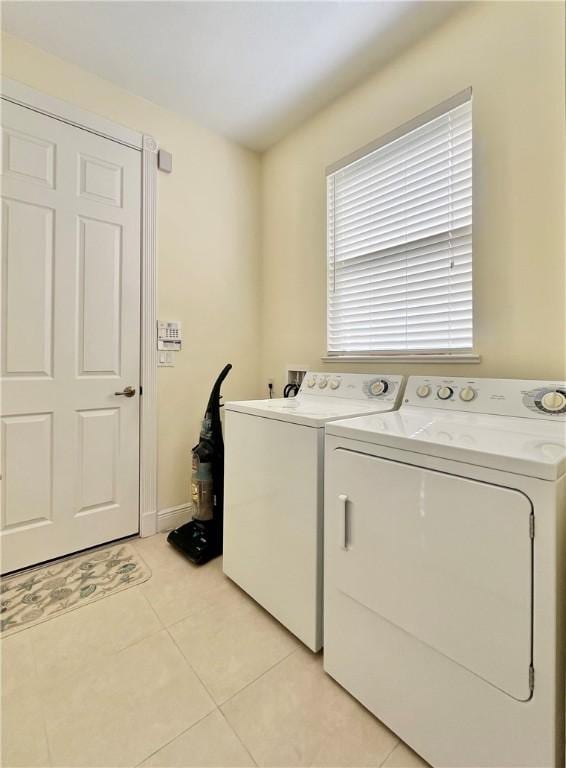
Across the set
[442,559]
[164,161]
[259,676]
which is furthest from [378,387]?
[164,161]

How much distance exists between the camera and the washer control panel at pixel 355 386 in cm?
163

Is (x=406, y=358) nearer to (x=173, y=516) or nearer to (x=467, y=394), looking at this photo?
A: (x=467, y=394)

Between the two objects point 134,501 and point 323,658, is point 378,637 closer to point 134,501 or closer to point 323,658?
point 323,658

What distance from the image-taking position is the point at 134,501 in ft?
6.96

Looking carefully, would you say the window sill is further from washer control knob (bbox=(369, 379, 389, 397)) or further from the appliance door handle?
the appliance door handle

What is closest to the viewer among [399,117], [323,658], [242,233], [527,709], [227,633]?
[527,709]

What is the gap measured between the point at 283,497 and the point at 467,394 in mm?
831

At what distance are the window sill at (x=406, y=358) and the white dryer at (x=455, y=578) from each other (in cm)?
30

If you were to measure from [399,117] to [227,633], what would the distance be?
8.24ft

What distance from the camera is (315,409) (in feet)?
4.95

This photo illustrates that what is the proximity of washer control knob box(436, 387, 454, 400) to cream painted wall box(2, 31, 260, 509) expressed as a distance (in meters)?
1.47

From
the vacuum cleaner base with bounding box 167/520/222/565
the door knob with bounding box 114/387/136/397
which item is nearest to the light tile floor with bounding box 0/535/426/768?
the vacuum cleaner base with bounding box 167/520/222/565

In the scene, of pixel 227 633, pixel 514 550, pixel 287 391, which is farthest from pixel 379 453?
pixel 287 391

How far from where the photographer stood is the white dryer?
746 millimetres
